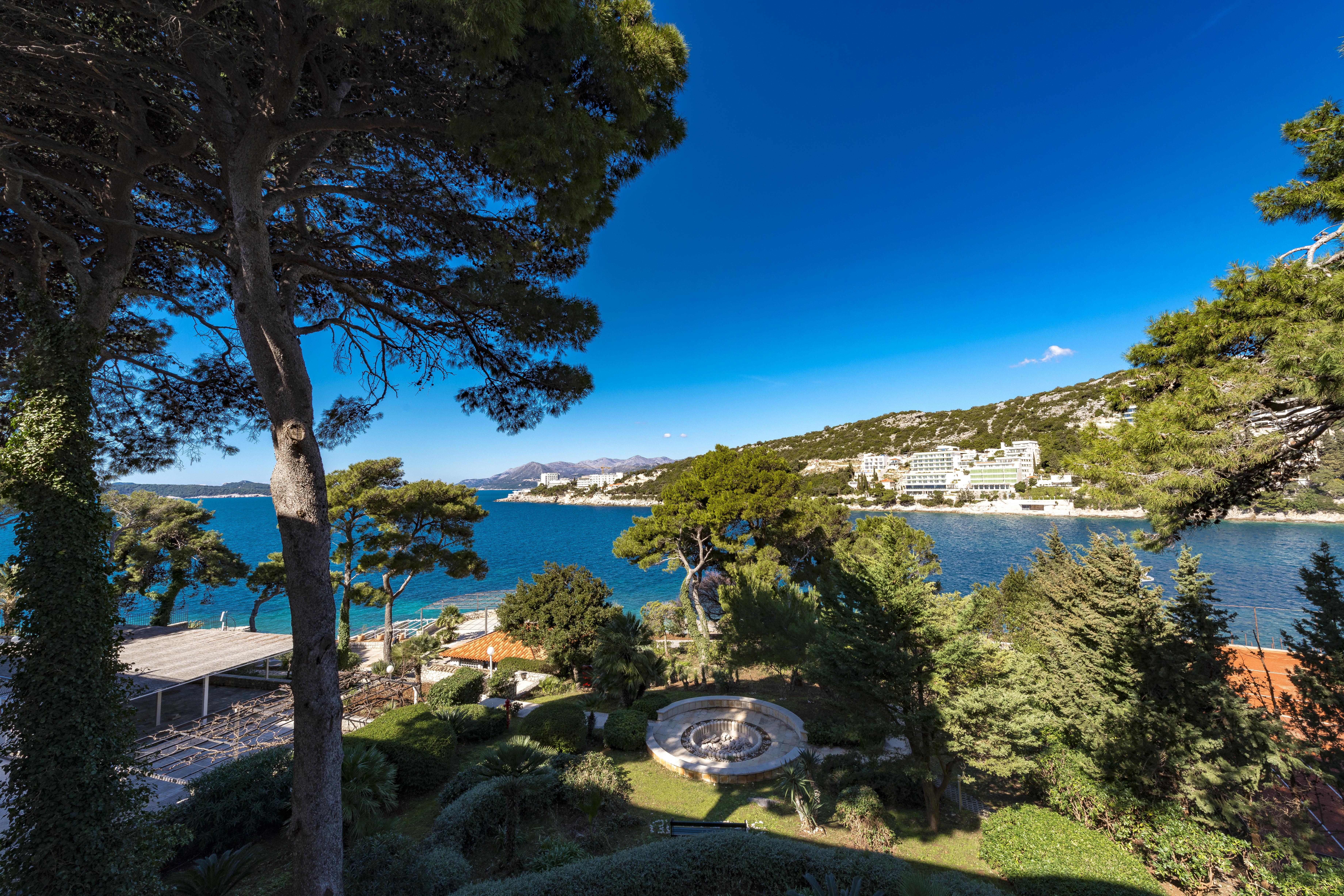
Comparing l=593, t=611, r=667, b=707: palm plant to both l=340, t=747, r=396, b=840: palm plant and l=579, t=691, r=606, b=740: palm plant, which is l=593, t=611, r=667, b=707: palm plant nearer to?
l=579, t=691, r=606, b=740: palm plant

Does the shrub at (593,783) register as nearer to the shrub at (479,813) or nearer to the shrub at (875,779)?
the shrub at (479,813)

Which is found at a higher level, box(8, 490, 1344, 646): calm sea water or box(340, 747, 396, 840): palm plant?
box(340, 747, 396, 840): palm plant

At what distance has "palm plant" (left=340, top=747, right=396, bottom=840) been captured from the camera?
555 cm

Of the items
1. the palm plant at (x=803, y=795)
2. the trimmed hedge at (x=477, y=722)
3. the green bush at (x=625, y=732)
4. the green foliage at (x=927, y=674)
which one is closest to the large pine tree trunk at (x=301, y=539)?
the palm plant at (x=803, y=795)

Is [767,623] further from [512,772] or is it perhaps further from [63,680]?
[63,680]

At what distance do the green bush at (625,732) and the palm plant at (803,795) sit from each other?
3345mm

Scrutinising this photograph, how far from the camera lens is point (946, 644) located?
7.17m

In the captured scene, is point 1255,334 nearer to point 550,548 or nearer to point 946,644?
point 946,644

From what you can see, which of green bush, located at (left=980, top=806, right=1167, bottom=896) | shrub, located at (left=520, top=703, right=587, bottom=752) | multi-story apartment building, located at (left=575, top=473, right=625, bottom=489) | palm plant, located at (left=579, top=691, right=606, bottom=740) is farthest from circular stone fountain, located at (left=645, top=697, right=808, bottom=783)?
multi-story apartment building, located at (left=575, top=473, right=625, bottom=489)

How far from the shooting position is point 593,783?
7582 mm

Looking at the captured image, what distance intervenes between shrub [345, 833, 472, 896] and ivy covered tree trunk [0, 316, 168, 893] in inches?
84.0

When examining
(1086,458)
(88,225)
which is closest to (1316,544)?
(1086,458)

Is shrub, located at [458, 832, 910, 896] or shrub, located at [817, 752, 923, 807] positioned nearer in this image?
shrub, located at [458, 832, 910, 896]

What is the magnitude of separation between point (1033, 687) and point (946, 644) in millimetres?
1676
